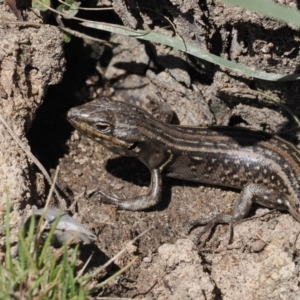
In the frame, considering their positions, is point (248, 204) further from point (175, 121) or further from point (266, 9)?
point (266, 9)

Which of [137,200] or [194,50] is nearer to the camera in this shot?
[194,50]

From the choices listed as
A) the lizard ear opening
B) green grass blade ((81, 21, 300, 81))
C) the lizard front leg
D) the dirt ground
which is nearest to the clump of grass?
the dirt ground

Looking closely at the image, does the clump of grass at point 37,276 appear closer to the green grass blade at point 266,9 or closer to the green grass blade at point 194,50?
the green grass blade at point 266,9

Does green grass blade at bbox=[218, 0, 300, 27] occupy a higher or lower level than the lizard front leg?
higher

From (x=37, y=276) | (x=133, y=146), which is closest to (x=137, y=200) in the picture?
(x=133, y=146)

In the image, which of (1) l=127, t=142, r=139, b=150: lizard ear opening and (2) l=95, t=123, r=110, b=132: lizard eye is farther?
(1) l=127, t=142, r=139, b=150: lizard ear opening

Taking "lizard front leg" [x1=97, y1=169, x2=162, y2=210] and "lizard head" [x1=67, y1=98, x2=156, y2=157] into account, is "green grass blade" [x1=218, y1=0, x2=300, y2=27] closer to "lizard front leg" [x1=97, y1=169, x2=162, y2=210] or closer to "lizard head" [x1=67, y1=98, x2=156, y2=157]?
"lizard head" [x1=67, y1=98, x2=156, y2=157]
